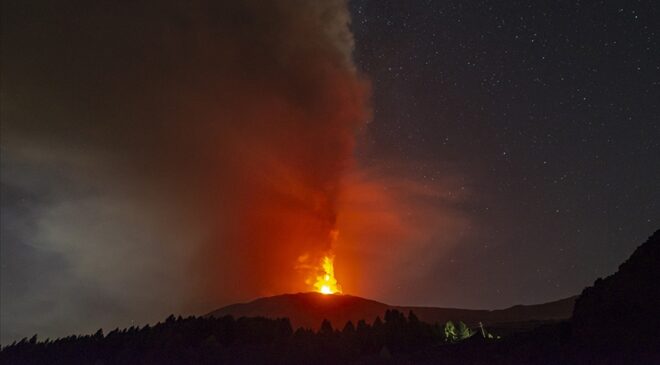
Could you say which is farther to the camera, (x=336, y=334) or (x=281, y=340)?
(x=281, y=340)

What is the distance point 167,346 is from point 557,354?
8498cm

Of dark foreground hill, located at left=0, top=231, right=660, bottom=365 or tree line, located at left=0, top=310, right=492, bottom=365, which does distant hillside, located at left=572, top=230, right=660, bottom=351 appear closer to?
dark foreground hill, located at left=0, top=231, right=660, bottom=365

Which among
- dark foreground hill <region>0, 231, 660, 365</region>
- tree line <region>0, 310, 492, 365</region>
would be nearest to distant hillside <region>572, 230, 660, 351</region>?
dark foreground hill <region>0, 231, 660, 365</region>

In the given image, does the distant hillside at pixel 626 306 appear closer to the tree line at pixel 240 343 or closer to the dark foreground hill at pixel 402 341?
the dark foreground hill at pixel 402 341

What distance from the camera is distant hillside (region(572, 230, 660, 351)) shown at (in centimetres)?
4519

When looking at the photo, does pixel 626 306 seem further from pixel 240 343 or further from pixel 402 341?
pixel 240 343

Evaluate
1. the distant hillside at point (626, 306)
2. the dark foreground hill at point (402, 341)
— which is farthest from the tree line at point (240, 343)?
the distant hillside at point (626, 306)

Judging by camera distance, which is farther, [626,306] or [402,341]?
[402,341]

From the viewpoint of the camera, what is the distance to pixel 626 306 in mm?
49312

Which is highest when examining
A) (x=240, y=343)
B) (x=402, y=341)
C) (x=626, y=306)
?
(x=240, y=343)

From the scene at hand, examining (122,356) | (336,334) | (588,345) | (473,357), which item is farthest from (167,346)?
(588,345)

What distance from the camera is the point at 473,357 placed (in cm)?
5944

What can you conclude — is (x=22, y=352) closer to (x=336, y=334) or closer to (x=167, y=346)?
(x=167, y=346)

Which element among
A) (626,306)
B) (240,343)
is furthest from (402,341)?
(626,306)
